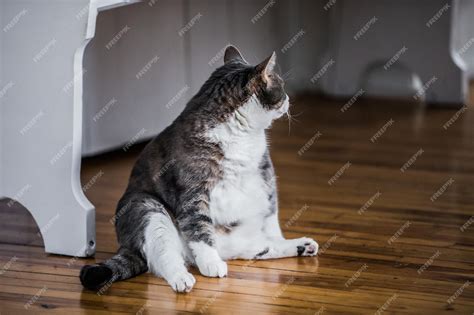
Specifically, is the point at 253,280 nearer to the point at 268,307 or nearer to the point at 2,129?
the point at 268,307

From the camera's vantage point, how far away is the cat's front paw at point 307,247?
Answer: 8.04ft

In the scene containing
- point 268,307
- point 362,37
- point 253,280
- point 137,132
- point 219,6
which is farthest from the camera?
point 362,37

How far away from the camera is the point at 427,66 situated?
438 centimetres

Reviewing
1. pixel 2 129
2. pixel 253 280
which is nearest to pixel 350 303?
pixel 253 280

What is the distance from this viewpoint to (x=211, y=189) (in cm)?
234

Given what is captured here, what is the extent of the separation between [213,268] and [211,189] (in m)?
0.21

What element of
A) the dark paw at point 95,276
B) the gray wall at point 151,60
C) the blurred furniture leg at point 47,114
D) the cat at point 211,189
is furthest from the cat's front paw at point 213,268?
the gray wall at point 151,60

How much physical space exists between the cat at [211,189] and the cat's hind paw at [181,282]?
0.09ft

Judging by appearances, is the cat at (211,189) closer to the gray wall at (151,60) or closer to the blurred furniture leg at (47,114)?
the blurred furniture leg at (47,114)

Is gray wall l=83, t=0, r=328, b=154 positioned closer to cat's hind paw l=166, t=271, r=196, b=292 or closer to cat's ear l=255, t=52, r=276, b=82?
cat's ear l=255, t=52, r=276, b=82

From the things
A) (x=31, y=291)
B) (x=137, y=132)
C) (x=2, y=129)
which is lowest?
(x=137, y=132)

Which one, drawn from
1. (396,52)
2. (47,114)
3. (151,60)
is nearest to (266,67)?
(47,114)

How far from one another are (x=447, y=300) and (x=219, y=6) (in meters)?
2.32

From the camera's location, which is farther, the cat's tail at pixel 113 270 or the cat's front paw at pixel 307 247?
the cat's front paw at pixel 307 247
